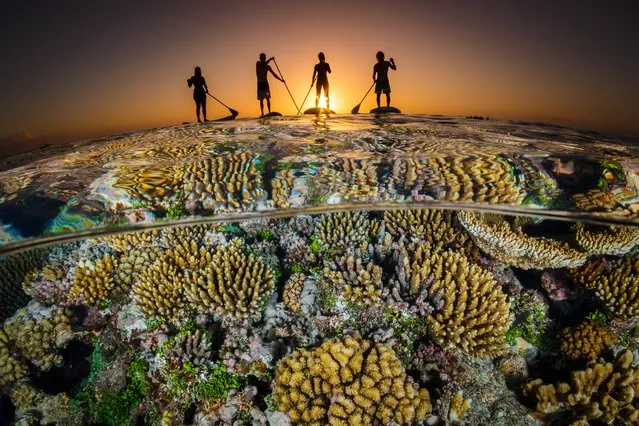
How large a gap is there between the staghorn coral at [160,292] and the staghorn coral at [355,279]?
2598mm

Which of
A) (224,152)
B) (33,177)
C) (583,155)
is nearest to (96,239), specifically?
(33,177)

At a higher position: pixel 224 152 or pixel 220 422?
pixel 224 152

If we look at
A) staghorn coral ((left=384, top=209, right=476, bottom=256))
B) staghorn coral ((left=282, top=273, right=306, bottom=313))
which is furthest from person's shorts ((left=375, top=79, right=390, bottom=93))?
staghorn coral ((left=282, top=273, right=306, bottom=313))

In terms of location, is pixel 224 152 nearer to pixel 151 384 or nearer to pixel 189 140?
pixel 189 140

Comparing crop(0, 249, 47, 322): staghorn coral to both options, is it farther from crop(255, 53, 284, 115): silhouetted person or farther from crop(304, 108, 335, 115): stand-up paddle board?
crop(304, 108, 335, 115): stand-up paddle board

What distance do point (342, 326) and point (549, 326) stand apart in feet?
12.1

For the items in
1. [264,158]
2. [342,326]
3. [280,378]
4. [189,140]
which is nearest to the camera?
[280,378]

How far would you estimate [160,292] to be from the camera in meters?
5.27

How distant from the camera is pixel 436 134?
7.46m

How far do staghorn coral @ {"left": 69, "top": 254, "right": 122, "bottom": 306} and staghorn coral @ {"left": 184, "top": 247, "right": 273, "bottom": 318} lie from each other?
1904 mm

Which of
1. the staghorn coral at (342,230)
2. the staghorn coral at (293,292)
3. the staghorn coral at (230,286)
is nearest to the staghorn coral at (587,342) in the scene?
the staghorn coral at (342,230)

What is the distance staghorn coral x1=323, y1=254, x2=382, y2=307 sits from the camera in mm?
4875

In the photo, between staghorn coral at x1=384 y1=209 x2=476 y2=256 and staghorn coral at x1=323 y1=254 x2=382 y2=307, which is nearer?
staghorn coral at x1=323 y1=254 x2=382 y2=307

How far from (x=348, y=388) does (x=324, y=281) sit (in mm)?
1916
